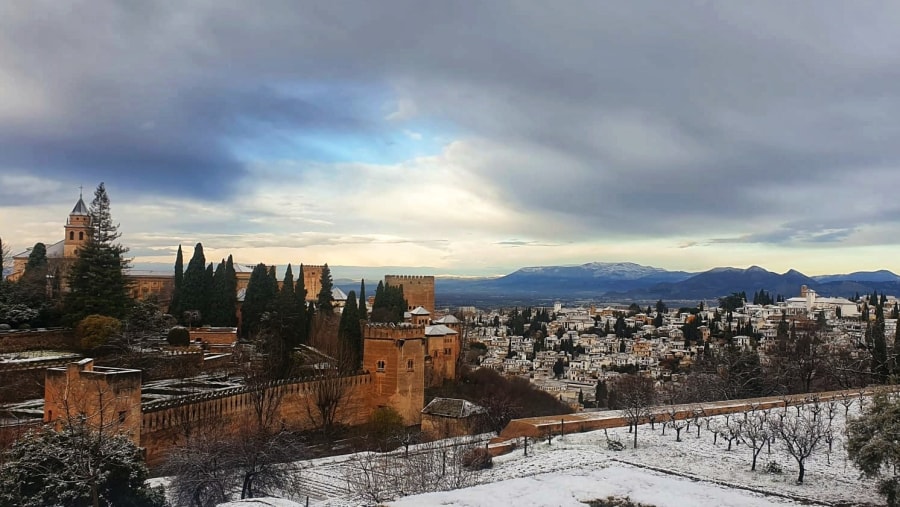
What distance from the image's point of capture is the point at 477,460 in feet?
48.6

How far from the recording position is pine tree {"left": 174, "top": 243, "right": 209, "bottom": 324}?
3444 centimetres

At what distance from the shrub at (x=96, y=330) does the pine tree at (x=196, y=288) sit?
343 inches

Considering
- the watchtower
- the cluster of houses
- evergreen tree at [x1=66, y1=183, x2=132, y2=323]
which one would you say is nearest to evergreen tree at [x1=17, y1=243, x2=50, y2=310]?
evergreen tree at [x1=66, y1=183, x2=132, y2=323]

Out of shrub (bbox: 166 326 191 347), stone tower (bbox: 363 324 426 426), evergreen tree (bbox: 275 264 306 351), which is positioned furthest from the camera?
evergreen tree (bbox: 275 264 306 351)

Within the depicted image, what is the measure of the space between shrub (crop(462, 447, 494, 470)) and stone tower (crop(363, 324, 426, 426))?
41.3ft

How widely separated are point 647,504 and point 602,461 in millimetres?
3532

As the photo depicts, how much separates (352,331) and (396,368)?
6323 millimetres

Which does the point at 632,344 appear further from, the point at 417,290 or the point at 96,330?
the point at 96,330

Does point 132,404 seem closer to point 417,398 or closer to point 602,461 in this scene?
point 602,461

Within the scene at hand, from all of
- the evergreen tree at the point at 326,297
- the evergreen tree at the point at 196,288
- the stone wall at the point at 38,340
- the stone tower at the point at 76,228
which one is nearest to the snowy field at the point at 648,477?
the stone wall at the point at 38,340

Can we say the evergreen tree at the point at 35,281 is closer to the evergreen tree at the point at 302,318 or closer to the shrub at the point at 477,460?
the evergreen tree at the point at 302,318

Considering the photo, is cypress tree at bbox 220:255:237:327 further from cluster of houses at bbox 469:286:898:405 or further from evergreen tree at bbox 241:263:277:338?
cluster of houses at bbox 469:286:898:405

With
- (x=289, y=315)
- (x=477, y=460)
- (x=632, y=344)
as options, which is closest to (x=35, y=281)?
(x=289, y=315)

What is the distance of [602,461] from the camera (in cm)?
1377
